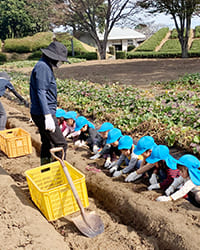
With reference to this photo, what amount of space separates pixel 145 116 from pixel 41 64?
8.78 ft

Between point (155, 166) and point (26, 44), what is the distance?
32848mm

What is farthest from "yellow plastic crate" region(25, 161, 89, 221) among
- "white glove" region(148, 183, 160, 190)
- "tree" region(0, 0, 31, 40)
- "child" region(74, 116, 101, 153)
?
"tree" region(0, 0, 31, 40)

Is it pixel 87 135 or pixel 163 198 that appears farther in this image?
pixel 87 135

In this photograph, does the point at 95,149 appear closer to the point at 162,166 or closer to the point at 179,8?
the point at 162,166

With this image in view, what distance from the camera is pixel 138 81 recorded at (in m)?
10.3

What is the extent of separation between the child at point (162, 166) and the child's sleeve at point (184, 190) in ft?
0.80

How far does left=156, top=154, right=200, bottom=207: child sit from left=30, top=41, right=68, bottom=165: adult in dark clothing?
144cm

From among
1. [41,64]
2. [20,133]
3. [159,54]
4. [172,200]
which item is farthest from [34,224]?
[159,54]

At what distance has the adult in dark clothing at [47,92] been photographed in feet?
10.3

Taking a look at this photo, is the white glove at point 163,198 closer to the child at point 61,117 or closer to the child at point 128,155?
the child at point 128,155

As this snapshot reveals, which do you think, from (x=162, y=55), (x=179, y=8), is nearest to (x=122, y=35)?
(x=162, y=55)

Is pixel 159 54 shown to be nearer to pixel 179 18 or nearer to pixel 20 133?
pixel 179 18

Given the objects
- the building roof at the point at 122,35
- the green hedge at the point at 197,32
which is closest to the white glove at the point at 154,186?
the green hedge at the point at 197,32

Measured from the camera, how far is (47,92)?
10.9ft
